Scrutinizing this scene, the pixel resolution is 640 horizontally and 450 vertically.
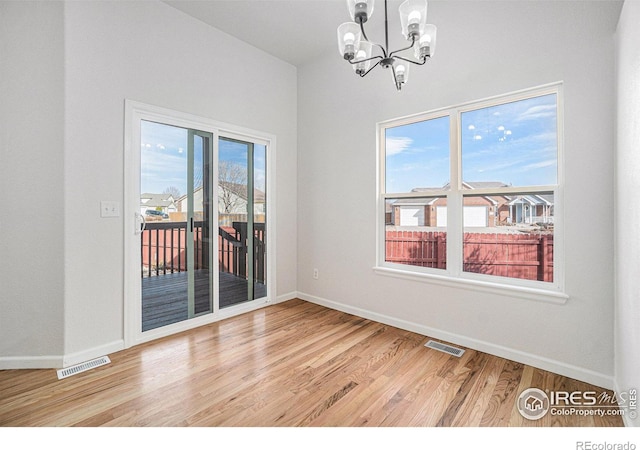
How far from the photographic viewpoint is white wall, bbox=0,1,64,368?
223 centimetres

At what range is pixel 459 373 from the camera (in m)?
2.23

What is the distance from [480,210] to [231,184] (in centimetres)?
262

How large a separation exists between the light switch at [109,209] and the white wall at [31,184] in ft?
0.85

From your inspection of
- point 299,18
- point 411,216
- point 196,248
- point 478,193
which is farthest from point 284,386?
point 299,18

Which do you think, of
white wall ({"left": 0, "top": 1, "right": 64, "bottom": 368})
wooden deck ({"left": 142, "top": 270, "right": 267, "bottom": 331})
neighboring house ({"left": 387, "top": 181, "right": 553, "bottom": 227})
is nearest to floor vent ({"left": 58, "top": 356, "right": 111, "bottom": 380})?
white wall ({"left": 0, "top": 1, "right": 64, "bottom": 368})

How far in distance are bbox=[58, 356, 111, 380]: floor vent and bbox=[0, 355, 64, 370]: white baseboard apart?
0.10 m

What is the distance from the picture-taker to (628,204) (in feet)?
5.28

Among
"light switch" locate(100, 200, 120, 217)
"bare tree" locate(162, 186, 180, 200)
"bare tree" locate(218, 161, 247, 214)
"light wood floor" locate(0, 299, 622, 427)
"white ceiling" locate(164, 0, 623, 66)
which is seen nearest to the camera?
"light wood floor" locate(0, 299, 622, 427)

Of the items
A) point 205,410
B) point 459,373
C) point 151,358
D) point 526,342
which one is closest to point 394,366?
point 459,373

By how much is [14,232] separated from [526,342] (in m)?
4.01

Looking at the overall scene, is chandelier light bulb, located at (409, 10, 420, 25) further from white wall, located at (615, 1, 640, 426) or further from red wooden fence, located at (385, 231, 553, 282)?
red wooden fence, located at (385, 231, 553, 282)

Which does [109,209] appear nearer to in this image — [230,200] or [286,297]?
[230,200]

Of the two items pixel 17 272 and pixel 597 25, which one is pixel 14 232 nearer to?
pixel 17 272

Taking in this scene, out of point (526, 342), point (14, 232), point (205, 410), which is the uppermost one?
point (14, 232)
